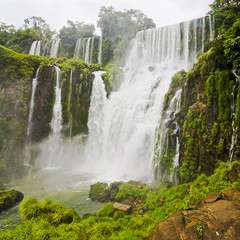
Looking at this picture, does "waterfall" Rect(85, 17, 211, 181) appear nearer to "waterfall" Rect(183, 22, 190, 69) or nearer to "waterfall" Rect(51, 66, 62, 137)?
"waterfall" Rect(183, 22, 190, 69)

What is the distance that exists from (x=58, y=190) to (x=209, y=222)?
11584 mm

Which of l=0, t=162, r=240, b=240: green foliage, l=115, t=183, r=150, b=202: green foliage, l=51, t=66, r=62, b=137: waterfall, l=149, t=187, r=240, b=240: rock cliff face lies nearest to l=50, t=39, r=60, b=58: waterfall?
l=51, t=66, r=62, b=137: waterfall

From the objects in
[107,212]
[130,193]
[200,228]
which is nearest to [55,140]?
[130,193]

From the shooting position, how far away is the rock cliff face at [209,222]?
146 inches

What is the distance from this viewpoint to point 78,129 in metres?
21.5

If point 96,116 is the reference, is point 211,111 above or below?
above

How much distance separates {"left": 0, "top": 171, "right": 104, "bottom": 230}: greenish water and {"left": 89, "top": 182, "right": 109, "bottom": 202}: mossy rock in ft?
1.03

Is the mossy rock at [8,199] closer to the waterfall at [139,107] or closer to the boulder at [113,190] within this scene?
the boulder at [113,190]

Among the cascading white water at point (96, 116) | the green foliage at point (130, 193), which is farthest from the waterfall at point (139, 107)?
the green foliage at point (130, 193)

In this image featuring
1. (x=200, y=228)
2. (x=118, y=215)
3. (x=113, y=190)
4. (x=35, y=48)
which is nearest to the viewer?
(x=200, y=228)

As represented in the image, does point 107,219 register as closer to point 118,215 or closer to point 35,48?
point 118,215

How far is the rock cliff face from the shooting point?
370cm

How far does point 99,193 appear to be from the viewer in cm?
1135

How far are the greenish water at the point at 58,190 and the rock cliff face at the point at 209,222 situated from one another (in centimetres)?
646
